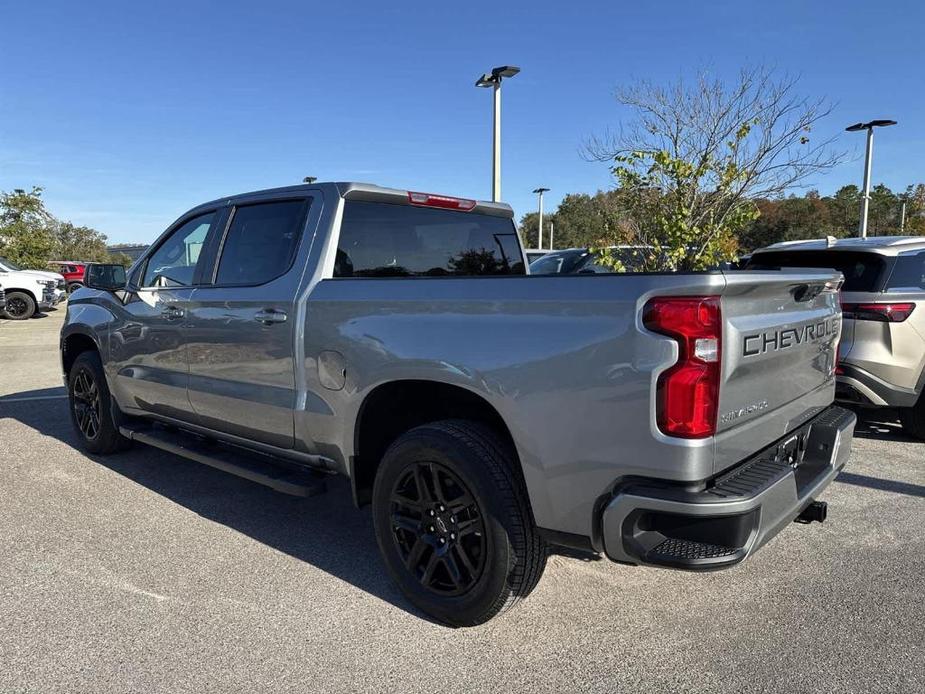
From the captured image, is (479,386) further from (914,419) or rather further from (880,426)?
(880,426)

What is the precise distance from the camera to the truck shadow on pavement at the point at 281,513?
3.54 m

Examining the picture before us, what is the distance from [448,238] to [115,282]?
252cm

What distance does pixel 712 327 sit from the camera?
228 centimetres

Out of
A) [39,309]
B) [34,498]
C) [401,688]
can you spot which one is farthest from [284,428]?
[39,309]

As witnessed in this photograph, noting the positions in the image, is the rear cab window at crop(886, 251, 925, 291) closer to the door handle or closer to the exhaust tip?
the exhaust tip

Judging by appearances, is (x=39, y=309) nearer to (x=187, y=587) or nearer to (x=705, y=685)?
(x=187, y=587)

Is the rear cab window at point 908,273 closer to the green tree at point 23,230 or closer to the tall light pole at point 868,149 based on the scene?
the tall light pole at point 868,149

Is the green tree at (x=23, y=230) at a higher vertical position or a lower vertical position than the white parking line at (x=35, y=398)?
higher

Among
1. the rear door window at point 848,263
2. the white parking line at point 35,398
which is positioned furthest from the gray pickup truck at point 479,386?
the white parking line at point 35,398

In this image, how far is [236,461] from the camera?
3914 mm

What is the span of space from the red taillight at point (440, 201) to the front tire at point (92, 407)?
2.95m

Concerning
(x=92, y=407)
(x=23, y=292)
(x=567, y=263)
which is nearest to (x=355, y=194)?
(x=92, y=407)

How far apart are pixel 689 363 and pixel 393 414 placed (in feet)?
5.18

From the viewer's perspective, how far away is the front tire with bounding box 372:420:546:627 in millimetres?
2707
